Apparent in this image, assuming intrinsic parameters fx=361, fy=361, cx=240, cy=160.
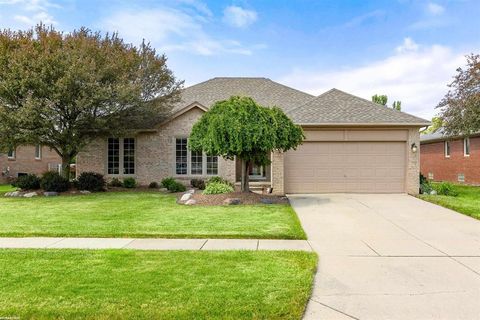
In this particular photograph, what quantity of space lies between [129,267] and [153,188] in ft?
41.6

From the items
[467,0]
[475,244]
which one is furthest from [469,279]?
[467,0]

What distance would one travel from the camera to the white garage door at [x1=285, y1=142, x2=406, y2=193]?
15.4m

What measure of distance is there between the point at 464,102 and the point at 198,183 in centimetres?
1256

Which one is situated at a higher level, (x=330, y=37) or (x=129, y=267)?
(x=330, y=37)

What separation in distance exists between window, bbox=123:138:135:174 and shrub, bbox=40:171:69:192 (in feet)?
10.3

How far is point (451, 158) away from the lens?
25.4 m

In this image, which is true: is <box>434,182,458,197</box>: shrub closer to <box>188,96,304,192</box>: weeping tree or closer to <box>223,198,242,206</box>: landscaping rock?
<box>188,96,304,192</box>: weeping tree

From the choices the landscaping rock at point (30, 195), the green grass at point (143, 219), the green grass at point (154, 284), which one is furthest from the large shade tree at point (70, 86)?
the green grass at point (154, 284)

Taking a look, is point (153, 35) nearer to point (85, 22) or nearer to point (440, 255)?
point (85, 22)

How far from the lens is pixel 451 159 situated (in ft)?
83.1

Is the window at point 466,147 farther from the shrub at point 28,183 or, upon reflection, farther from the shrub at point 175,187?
the shrub at point 28,183

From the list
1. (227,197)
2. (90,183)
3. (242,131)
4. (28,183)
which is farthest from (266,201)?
(28,183)

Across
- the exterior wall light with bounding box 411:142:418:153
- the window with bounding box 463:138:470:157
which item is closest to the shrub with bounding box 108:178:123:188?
the exterior wall light with bounding box 411:142:418:153

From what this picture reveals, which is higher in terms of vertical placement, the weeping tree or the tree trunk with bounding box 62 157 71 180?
the weeping tree
